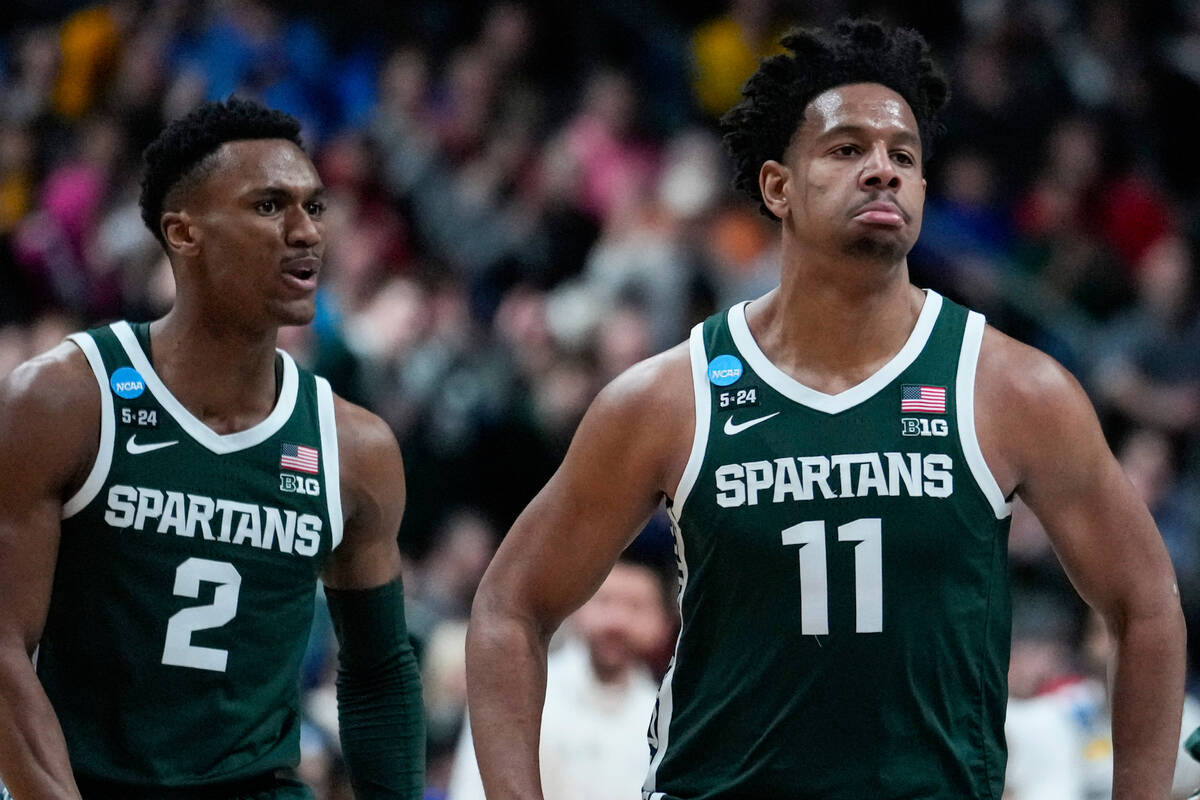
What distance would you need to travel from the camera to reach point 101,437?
441 centimetres

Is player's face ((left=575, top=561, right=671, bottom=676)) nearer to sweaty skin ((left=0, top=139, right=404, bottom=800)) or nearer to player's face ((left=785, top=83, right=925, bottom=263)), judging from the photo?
sweaty skin ((left=0, top=139, right=404, bottom=800))

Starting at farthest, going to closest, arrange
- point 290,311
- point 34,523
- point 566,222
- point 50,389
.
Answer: point 566,222 < point 290,311 < point 50,389 < point 34,523

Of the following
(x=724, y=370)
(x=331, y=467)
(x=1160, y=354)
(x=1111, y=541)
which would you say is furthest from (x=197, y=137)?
(x=1160, y=354)

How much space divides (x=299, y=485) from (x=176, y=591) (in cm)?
40

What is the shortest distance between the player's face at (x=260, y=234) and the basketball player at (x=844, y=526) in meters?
0.93

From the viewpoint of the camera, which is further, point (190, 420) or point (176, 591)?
point (190, 420)

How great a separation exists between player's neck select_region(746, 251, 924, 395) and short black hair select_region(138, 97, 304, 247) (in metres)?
1.49

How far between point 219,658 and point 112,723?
0.91ft

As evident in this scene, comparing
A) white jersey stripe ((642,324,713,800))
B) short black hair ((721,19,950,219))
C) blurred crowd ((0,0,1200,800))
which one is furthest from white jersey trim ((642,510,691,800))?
blurred crowd ((0,0,1200,800))

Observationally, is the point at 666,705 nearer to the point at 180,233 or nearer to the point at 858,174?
the point at 858,174

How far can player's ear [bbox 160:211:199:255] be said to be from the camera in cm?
470

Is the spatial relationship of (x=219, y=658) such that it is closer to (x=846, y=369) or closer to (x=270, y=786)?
(x=270, y=786)

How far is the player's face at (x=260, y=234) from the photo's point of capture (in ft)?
15.1

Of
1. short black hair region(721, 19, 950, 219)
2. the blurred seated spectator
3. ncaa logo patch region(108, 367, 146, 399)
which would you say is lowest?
ncaa logo patch region(108, 367, 146, 399)
